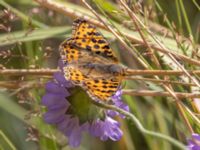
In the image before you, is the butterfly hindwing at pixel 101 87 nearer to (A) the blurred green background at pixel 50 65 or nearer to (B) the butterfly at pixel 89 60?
(B) the butterfly at pixel 89 60

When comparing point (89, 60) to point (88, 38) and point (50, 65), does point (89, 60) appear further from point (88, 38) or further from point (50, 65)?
point (50, 65)

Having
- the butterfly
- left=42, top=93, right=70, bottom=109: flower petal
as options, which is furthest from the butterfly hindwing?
left=42, top=93, right=70, bottom=109: flower petal

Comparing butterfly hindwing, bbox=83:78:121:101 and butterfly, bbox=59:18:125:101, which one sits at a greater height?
butterfly, bbox=59:18:125:101

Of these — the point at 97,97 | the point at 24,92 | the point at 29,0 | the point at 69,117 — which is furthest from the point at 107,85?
the point at 29,0

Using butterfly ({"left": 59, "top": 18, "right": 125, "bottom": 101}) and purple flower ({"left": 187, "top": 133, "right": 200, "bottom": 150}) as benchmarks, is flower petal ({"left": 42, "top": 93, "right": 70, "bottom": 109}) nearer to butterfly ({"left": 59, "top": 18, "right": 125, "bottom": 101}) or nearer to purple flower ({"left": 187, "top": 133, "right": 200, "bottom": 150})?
butterfly ({"left": 59, "top": 18, "right": 125, "bottom": 101})

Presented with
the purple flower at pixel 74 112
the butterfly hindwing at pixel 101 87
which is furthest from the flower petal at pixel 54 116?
the butterfly hindwing at pixel 101 87

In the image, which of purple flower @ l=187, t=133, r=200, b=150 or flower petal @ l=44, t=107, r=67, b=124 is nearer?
purple flower @ l=187, t=133, r=200, b=150

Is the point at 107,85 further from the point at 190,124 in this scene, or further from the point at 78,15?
the point at 78,15
